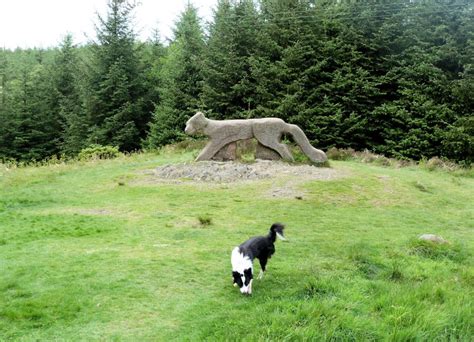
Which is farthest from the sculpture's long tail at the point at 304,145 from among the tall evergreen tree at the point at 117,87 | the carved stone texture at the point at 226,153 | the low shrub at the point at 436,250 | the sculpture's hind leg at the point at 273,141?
the tall evergreen tree at the point at 117,87

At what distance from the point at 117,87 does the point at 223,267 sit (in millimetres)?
29608

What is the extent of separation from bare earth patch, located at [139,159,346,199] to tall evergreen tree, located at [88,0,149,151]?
18.4m

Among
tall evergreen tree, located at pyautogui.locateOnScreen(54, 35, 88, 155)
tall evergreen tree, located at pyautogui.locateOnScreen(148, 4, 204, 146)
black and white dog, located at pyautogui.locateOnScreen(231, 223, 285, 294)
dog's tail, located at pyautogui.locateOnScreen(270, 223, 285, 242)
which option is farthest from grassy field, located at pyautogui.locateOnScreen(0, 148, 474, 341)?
tall evergreen tree, located at pyautogui.locateOnScreen(54, 35, 88, 155)

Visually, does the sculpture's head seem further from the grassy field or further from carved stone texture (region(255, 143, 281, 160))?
the grassy field

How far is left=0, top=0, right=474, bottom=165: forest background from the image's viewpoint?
23.1 m

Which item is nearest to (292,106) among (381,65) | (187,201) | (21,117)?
(381,65)

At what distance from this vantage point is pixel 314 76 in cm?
2611

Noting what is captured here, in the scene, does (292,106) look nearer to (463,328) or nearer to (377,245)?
(377,245)

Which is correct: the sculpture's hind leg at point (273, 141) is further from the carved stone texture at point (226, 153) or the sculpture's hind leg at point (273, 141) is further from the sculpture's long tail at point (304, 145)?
the carved stone texture at point (226, 153)

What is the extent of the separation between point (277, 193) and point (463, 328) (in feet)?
23.7

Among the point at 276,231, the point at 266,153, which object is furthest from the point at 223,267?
the point at 266,153

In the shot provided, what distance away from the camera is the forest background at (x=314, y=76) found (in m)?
23.1

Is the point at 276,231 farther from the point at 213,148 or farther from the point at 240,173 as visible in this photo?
the point at 213,148

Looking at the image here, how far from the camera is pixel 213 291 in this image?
5.87 m
